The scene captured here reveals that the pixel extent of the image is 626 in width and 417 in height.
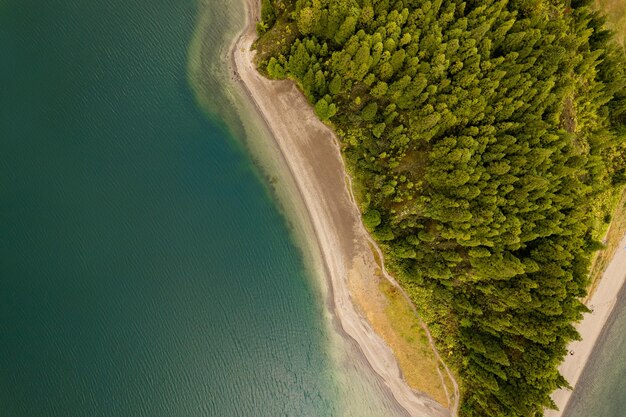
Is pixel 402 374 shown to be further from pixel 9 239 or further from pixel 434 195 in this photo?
pixel 9 239

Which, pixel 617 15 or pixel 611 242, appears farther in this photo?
pixel 617 15

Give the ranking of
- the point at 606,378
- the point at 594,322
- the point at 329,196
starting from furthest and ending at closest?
the point at 606,378 < the point at 329,196 < the point at 594,322

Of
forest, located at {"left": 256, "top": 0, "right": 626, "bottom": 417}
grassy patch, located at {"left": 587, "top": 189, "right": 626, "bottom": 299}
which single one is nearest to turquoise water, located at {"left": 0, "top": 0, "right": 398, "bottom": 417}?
forest, located at {"left": 256, "top": 0, "right": 626, "bottom": 417}

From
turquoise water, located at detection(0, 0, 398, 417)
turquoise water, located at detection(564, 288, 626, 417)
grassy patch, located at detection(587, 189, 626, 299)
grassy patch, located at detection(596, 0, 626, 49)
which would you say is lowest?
turquoise water, located at detection(0, 0, 398, 417)

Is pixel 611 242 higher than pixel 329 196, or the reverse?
pixel 611 242

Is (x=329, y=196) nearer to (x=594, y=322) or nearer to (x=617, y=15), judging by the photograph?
(x=594, y=322)

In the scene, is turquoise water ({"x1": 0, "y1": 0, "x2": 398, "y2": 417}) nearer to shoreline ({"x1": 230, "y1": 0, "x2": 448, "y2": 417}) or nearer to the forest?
shoreline ({"x1": 230, "y1": 0, "x2": 448, "y2": 417})

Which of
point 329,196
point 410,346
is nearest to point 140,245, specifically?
point 329,196
